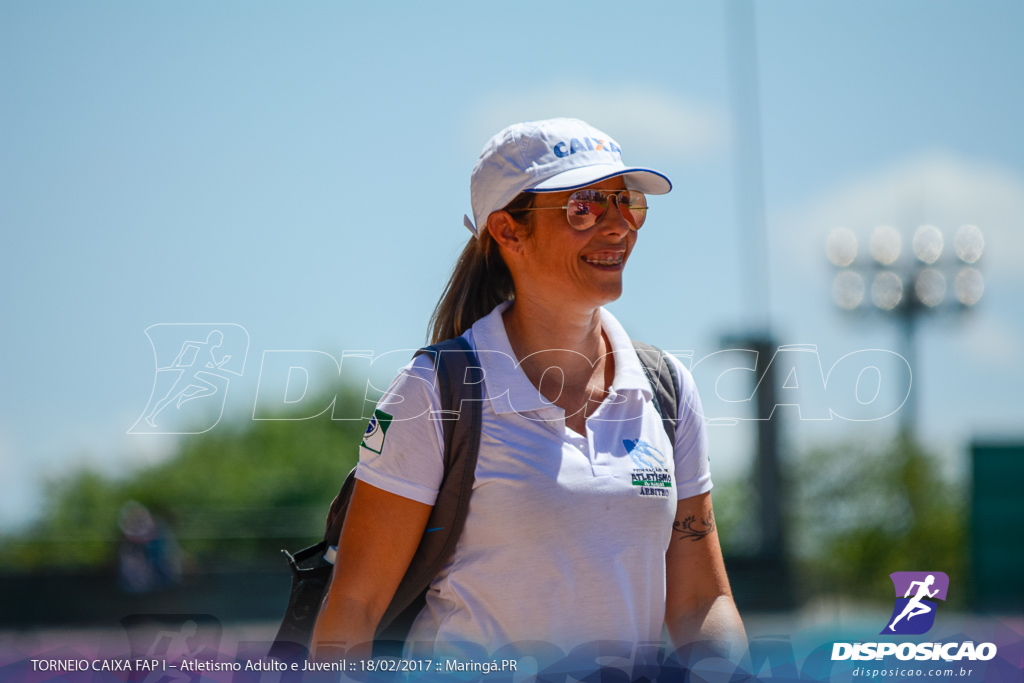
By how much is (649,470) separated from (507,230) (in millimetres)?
646

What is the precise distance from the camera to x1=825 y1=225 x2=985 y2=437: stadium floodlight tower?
16.9 meters

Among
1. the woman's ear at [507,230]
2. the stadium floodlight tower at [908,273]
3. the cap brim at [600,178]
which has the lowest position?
the stadium floodlight tower at [908,273]

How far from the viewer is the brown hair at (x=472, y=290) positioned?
7.75 ft

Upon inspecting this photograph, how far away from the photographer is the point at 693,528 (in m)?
2.20

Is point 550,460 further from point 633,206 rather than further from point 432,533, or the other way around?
point 633,206

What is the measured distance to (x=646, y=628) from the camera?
2.03m

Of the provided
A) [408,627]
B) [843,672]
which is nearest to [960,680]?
[843,672]

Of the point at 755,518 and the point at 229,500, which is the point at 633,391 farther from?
the point at 229,500

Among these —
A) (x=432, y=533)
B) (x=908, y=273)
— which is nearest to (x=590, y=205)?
(x=432, y=533)

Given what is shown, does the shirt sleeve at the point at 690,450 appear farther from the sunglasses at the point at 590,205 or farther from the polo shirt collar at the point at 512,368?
the sunglasses at the point at 590,205

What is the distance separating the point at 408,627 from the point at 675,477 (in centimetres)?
69

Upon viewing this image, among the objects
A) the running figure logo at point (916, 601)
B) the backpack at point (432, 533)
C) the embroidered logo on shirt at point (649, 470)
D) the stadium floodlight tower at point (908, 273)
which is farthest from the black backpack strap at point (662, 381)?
the stadium floodlight tower at point (908, 273)

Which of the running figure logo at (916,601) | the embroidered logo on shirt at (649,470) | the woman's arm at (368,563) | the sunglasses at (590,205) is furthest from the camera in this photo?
the running figure logo at (916,601)

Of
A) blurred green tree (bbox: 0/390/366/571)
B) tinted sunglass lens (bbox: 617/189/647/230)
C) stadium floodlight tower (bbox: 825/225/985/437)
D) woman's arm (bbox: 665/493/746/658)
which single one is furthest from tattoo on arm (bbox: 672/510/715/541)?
stadium floodlight tower (bbox: 825/225/985/437)
